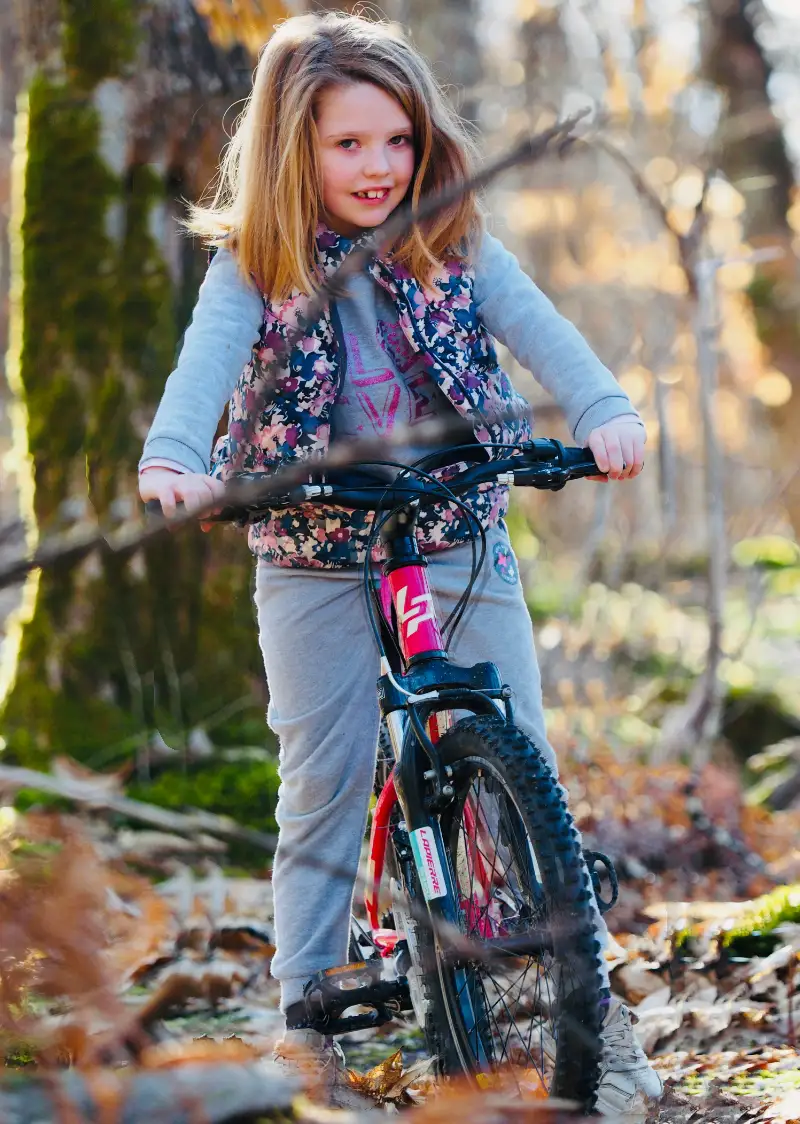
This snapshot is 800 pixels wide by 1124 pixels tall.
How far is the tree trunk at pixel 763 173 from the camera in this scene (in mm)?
11695

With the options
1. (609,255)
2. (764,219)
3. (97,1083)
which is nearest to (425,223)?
(97,1083)

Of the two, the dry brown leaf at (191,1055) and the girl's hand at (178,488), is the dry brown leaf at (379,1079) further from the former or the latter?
the girl's hand at (178,488)

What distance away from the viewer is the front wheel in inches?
83.5

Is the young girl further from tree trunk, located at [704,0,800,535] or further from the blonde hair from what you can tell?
tree trunk, located at [704,0,800,535]

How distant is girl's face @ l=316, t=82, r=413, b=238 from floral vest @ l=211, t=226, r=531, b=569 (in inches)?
4.4

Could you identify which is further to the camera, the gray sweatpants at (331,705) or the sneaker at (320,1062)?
the gray sweatpants at (331,705)

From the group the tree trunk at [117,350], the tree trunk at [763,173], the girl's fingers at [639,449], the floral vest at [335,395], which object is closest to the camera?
the girl's fingers at [639,449]

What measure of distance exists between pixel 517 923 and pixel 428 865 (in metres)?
0.21

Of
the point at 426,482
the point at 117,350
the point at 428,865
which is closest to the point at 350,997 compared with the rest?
the point at 428,865

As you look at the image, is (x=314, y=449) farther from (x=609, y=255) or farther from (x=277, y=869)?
(x=609, y=255)

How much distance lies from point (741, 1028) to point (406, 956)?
0.97 meters

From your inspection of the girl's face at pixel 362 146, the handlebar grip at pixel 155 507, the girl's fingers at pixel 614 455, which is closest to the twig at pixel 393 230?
the handlebar grip at pixel 155 507

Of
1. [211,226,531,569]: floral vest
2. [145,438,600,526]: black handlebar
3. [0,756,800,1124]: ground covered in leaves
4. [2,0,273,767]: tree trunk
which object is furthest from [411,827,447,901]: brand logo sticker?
[2,0,273,767]: tree trunk

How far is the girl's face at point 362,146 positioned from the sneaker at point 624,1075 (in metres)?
1.80
